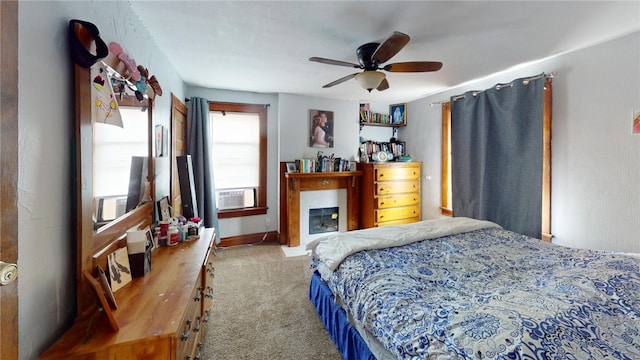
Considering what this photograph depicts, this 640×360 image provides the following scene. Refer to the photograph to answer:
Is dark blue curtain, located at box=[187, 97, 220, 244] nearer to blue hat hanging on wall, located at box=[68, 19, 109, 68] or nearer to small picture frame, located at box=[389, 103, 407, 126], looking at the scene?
blue hat hanging on wall, located at box=[68, 19, 109, 68]

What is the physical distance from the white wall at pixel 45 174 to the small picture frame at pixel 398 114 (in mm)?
4280

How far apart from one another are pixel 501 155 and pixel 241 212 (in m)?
3.57

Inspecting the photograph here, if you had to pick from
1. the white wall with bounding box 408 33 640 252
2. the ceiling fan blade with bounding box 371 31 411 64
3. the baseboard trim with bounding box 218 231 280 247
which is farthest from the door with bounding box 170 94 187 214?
the white wall with bounding box 408 33 640 252

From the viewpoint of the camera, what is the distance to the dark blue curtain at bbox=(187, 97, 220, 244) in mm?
3447

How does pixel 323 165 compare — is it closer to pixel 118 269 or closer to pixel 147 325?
pixel 118 269

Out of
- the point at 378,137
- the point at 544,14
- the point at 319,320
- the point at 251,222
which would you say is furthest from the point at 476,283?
the point at 378,137

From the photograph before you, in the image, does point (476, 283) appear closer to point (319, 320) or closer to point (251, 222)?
point (319, 320)

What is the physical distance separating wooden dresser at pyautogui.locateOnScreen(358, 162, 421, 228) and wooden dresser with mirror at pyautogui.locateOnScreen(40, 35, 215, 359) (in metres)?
3.06

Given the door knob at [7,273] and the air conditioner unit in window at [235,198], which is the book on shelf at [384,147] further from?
the door knob at [7,273]

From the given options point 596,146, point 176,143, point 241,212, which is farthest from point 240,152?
point 596,146

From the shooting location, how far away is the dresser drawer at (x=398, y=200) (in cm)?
407

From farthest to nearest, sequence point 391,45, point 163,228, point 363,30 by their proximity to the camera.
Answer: point 363,30 < point 163,228 < point 391,45

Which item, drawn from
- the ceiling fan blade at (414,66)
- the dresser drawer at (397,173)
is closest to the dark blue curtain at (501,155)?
the dresser drawer at (397,173)

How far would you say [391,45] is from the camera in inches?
69.0
